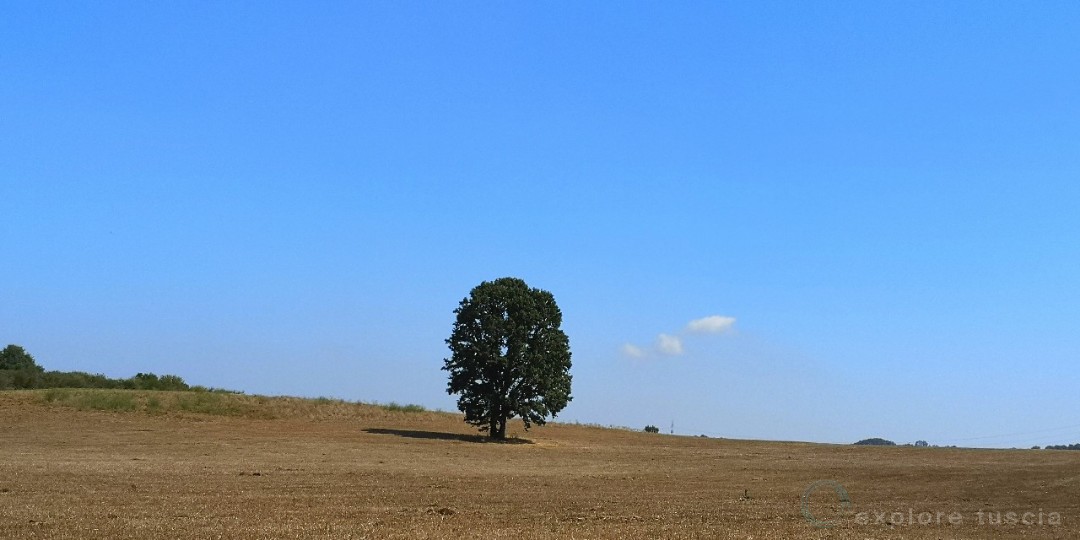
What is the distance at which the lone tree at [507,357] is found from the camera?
63.1m

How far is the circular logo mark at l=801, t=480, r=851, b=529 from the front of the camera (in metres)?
22.7

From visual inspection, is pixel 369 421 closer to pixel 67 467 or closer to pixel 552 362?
pixel 552 362

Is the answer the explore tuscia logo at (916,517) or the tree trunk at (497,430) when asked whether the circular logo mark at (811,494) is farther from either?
the tree trunk at (497,430)

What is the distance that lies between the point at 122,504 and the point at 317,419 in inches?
2160

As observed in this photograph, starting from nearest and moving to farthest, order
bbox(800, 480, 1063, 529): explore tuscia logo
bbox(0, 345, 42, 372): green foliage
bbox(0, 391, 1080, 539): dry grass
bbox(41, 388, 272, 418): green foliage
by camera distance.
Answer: bbox(0, 391, 1080, 539): dry grass, bbox(800, 480, 1063, 529): explore tuscia logo, bbox(41, 388, 272, 418): green foliage, bbox(0, 345, 42, 372): green foliage

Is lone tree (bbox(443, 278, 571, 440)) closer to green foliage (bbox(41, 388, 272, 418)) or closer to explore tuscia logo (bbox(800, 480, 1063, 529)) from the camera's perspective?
green foliage (bbox(41, 388, 272, 418))

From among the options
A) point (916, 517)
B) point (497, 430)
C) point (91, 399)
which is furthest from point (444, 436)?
point (916, 517)

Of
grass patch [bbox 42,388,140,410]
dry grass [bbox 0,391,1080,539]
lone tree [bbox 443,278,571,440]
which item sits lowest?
dry grass [bbox 0,391,1080,539]

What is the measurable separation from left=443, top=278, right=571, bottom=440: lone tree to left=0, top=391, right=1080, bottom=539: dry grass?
11.0 feet

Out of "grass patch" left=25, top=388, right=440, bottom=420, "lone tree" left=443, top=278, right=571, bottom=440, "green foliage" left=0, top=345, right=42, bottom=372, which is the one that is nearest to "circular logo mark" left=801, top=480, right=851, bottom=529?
"lone tree" left=443, top=278, right=571, bottom=440

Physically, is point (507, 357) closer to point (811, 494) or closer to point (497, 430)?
point (497, 430)

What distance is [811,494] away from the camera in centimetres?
3062

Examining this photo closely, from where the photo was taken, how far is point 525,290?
6525 cm

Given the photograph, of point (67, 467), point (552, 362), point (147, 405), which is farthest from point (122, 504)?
point (147, 405)
